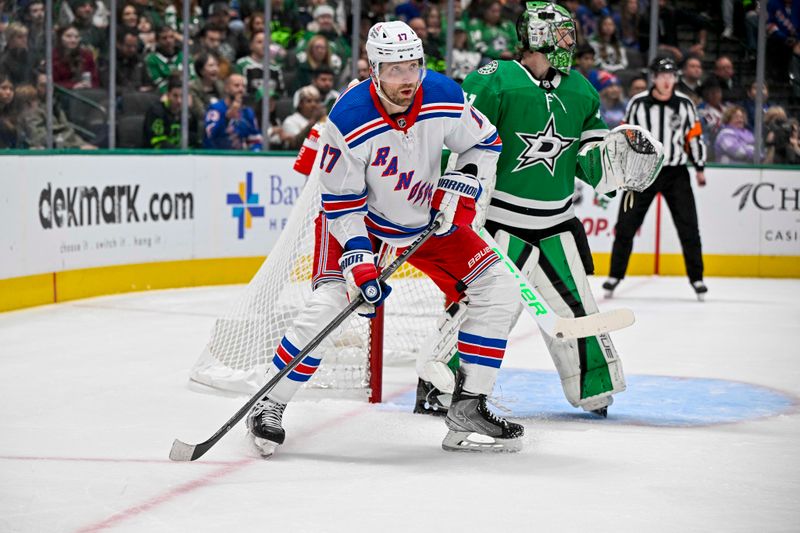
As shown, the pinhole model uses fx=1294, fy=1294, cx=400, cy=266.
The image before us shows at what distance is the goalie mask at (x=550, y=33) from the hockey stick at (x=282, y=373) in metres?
0.80

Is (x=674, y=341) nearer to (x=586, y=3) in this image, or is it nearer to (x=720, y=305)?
(x=720, y=305)

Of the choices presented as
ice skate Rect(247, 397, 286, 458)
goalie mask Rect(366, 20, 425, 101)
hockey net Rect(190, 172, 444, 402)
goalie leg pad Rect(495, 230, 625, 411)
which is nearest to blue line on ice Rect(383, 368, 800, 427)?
goalie leg pad Rect(495, 230, 625, 411)

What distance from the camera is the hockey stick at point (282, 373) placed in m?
3.51

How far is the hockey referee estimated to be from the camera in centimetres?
783

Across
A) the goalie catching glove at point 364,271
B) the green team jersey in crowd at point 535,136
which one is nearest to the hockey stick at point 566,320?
the green team jersey in crowd at point 535,136

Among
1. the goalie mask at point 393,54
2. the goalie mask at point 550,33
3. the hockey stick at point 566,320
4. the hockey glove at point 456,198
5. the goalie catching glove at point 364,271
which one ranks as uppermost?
the goalie mask at point 550,33

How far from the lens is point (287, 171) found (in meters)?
8.48

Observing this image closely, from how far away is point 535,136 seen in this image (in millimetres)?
4168

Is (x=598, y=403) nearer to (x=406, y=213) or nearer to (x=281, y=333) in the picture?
(x=406, y=213)

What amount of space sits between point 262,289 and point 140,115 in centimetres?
370

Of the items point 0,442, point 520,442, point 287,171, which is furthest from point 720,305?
point 0,442

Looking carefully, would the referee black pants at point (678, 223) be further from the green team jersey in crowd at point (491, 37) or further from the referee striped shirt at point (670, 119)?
the green team jersey in crowd at point (491, 37)

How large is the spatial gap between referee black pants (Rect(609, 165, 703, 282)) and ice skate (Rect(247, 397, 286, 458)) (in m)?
4.49

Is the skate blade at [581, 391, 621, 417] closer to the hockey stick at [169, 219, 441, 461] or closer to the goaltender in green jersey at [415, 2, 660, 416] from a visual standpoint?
the goaltender in green jersey at [415, 2, 660, 416]
